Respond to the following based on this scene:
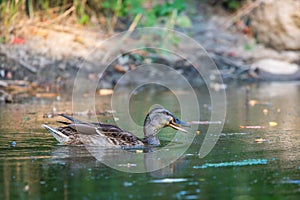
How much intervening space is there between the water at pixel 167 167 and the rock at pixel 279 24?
273 inches

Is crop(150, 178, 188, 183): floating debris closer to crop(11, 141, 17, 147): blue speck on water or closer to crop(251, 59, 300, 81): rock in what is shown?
crop(11, 141, 17, 147): blue speck on water

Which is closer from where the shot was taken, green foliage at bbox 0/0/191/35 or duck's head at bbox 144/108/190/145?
duck's head at bbox 144/108/190/145

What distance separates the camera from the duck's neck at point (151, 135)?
28.6 feet

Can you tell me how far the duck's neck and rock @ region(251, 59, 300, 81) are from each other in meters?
7.88

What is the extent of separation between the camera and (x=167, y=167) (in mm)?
7285

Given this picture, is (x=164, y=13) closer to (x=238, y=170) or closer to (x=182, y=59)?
(x=182, y=59)

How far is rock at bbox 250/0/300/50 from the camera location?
1766cm

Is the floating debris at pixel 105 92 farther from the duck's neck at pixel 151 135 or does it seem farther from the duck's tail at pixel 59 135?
the duck's tail at pixel 59 135

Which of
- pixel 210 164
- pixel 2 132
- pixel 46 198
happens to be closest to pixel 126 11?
pixel 2 132

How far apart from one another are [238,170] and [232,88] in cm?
809

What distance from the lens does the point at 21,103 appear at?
40.0 feet

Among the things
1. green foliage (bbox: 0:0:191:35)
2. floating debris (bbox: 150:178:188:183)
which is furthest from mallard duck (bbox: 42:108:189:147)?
green foliage (bbox: 0:0:191:35)

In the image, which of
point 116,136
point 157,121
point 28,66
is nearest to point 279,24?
point 28,66

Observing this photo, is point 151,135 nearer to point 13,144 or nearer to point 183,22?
point 13,144
